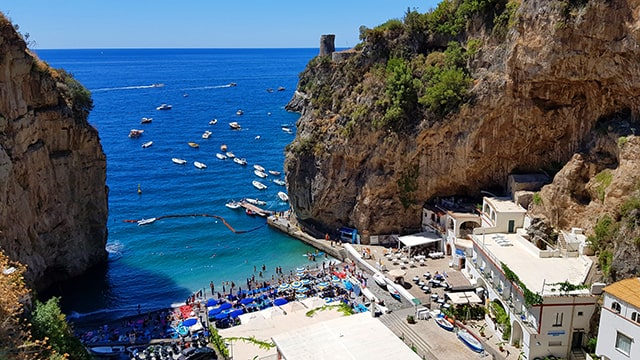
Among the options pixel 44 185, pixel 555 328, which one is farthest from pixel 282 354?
pixel 44 185

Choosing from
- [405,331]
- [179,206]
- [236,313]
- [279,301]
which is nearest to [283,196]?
[179,206]

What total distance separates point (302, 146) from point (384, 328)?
2307 cm

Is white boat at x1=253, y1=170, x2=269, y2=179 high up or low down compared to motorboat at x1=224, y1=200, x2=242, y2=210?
up

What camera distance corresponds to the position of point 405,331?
90.5ft

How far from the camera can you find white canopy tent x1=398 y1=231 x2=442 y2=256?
37.5m

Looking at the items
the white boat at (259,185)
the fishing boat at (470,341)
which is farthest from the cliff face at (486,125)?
the white boat at (259,185)

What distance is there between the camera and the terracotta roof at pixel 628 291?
20078mm

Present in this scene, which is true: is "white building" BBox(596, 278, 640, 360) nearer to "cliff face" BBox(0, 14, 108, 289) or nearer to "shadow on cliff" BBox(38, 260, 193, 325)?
"shadow on cliff" BBox(38, 260, 193, 325)

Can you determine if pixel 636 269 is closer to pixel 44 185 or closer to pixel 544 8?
pixel 544 8

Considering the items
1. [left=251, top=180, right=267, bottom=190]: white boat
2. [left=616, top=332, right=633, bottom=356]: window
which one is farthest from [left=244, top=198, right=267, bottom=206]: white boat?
[left=616, top=332, right=633, bottom=356]: window

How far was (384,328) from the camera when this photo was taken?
81.4 feet

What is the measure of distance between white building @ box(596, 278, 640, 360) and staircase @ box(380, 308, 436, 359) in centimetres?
775

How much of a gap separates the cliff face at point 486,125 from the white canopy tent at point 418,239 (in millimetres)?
1931

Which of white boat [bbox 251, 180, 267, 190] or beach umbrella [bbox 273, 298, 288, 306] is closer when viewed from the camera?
beach umbrella [bbox 273, 298, 288, 306]
